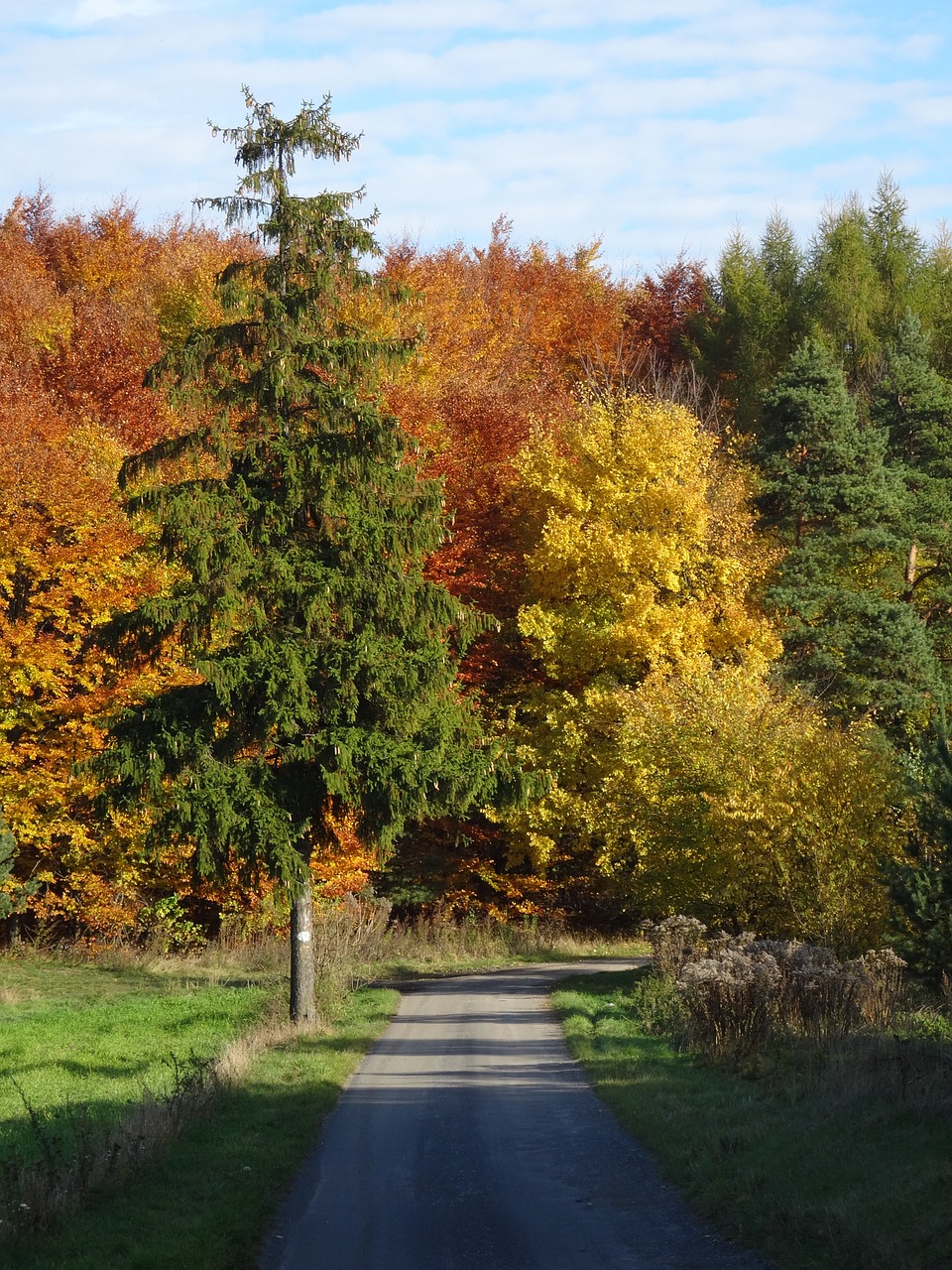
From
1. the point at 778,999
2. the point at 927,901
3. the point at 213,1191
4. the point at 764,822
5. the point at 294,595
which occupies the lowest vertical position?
the point at 213,1191

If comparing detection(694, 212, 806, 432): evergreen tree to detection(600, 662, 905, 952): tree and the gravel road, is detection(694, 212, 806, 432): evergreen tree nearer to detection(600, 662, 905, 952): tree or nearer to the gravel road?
detection(600, 662, 905, 952): tree

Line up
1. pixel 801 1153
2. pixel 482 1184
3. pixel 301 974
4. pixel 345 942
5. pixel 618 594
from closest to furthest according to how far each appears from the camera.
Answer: pixel 801 1153 < pixel 482 1184 < pixel 301 974 < pixel 345 942 < pixel 618 594

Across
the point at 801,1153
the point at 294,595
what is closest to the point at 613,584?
the point at 294,595

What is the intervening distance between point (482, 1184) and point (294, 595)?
10.7 m

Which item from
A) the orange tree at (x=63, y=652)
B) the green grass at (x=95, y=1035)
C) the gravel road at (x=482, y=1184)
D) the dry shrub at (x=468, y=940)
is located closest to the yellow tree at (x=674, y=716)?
the dry shrub at (x=468, y=940)

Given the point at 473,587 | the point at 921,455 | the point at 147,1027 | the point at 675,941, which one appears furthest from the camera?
the point at 921,455

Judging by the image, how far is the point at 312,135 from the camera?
19.2 m

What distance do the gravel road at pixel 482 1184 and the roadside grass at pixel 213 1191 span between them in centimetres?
22

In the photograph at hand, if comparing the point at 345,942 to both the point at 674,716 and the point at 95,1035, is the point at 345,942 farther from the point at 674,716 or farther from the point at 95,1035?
the point at 674,716

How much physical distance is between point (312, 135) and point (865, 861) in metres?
14.1

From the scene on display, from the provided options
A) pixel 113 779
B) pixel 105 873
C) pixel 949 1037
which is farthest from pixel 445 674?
pixel 105 873

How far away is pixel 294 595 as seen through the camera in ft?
61.5

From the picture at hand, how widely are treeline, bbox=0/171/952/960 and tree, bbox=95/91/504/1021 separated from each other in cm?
238

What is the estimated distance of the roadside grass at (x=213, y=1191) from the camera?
7.57 meters
